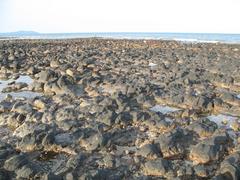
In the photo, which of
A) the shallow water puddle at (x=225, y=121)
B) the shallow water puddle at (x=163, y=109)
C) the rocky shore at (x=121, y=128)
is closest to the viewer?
the rocky shore at (x=121, y=128)

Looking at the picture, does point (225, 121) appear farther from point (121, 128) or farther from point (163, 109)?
point (121, 128)

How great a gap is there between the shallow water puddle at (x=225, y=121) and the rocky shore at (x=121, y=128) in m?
0.03

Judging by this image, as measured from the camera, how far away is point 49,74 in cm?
2186

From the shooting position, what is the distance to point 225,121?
14633mm

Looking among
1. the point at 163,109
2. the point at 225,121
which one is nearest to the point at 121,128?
the point at 163,109

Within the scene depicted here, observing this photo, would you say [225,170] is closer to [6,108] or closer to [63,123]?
[63,123]

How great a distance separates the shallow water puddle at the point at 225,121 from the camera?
45.6ft

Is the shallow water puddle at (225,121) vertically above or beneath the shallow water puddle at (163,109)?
beneath

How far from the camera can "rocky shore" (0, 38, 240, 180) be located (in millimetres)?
9797

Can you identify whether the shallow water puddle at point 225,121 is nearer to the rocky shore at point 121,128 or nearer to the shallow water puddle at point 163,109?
the rocky shore at point 121,128

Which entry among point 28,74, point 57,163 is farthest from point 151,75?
point 57,163

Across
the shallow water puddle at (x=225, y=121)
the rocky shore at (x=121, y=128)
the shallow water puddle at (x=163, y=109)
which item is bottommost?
the shallow water puddle at (x=225, y=121)

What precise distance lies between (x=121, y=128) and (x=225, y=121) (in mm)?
4010

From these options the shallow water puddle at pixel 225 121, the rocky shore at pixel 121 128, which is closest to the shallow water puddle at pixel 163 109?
the rocky shore at pixel 121 128
